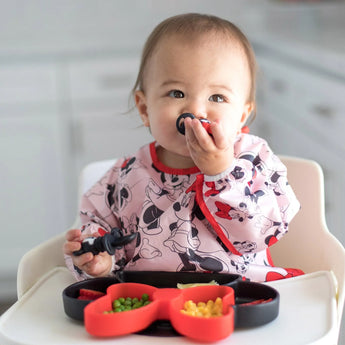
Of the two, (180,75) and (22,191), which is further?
(22,191)

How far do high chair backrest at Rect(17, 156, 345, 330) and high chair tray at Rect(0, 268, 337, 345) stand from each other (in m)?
0.11

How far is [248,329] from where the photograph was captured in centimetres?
77

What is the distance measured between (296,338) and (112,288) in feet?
0.81

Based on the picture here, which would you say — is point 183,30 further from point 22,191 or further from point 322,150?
point 22,191

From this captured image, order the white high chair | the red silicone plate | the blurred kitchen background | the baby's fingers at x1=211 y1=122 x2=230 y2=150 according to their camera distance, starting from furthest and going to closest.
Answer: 1. the blurred kitchen background
2. the white high chair
3. the baby's fingers at x1=211 y1=122 x2=230 y2=150
4. the red silicone plate

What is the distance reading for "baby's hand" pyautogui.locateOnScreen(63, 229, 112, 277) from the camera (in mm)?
888

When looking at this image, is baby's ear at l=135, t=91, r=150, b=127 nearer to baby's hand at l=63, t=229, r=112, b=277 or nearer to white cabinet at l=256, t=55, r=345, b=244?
baby's hand at l=63, t=229, r=112, b=277

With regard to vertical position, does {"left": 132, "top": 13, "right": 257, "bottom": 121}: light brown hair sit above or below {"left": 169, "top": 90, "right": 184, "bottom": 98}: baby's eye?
above


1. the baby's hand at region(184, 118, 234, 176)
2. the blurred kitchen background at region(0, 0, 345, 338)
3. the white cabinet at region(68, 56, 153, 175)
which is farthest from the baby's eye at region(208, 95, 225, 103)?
the white cabinet at region(68, 56, 153, 175)

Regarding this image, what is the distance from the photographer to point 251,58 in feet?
3.39

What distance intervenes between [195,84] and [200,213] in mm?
193

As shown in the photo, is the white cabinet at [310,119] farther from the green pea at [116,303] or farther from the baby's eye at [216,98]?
the green pea at [116,303]

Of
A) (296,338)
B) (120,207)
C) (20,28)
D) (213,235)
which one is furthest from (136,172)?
(20,28)

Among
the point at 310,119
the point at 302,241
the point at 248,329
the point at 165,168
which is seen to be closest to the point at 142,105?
the point at 165,168
